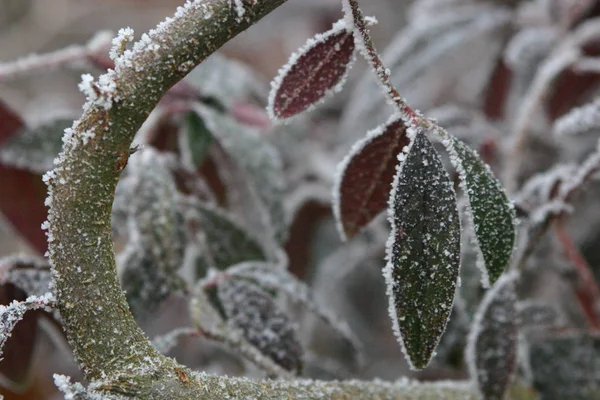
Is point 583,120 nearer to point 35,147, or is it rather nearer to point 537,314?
point 537,314

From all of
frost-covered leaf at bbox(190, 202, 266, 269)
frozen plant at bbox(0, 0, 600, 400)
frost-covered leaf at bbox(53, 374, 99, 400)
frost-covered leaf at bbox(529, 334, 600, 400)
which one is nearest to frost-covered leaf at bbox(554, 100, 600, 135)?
frozen plant at bbox(0, 0, 600, 400)

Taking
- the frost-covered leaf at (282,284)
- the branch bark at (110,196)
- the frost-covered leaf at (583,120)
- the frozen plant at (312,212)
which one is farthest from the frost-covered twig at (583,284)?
the branch bark at (110,196)

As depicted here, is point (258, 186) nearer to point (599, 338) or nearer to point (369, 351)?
point (599, 338)

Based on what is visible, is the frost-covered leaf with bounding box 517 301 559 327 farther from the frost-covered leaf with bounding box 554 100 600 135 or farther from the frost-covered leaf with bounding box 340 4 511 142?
the frost-covered leaf with bounding box 340 4 511 142

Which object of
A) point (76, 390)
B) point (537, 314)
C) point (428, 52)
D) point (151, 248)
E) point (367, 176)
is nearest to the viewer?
point (76, 390)

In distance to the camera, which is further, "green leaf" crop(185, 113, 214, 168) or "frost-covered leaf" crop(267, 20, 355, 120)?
"green leaf" crop(185, 113, 214, 168)

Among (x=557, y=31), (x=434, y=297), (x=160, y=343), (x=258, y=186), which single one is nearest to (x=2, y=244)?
(x=258, y=186)

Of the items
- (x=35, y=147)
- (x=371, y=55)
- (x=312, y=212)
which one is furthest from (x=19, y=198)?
(x=371, y=55)
